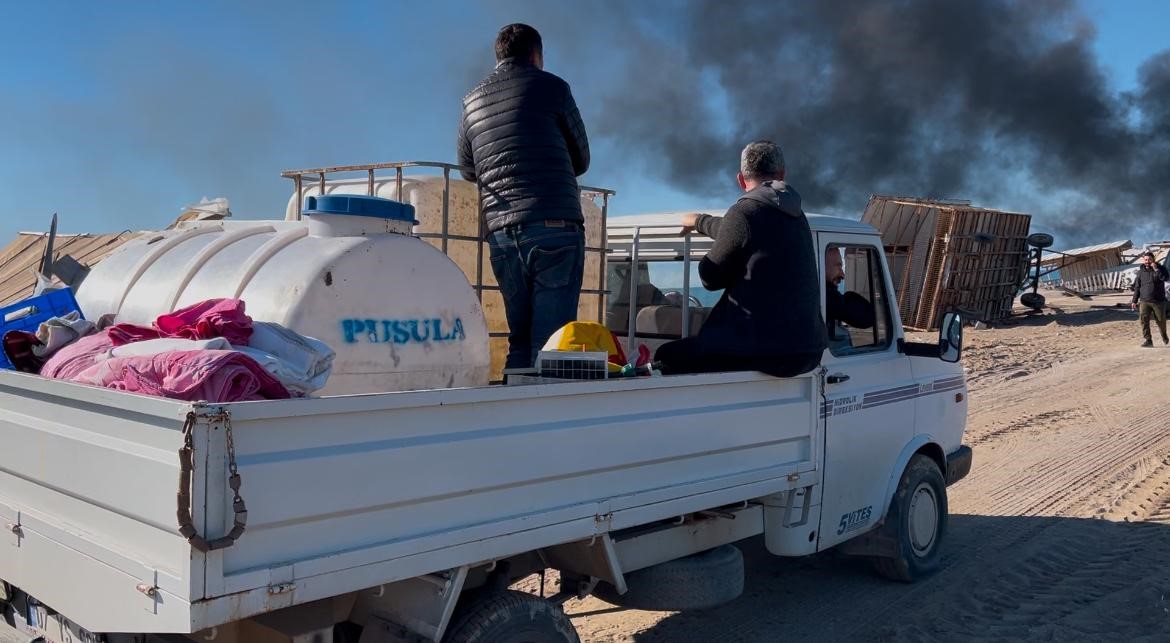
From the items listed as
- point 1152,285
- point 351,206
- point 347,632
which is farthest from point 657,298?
point 1152,285

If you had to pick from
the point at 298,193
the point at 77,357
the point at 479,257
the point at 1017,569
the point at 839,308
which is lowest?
the point at 1017,569

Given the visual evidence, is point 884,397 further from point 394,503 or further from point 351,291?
point 394,503

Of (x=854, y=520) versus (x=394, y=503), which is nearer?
(x=394, y=503)

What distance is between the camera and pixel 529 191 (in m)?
4.53

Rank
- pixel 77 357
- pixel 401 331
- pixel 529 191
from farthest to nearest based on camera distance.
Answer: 1. pixel 529 191
2. pixel 401 331
3. pixel 77 357

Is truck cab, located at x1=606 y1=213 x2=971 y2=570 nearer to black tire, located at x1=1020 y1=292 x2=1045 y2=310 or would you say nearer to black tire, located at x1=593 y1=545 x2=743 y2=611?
black tire, located at x1=593 y1=545 x2=743 y2=611

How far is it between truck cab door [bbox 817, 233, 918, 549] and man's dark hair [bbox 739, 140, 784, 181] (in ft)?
1.70

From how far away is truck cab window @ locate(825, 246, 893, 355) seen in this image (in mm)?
4922

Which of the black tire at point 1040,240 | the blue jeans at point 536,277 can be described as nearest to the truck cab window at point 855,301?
the blue jeans at point 536,277

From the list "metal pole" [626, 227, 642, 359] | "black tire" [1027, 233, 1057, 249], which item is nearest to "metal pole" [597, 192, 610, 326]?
"metal pole" [626, 227, 642, 359]

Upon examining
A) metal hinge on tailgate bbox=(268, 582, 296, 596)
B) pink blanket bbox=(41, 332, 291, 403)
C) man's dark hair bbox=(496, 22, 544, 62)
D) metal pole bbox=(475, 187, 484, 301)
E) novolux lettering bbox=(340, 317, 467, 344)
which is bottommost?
metal hinge on tailgate bbox=(268, 582, 296, 596)

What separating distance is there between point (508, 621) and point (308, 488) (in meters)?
0.89

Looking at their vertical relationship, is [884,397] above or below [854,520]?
above

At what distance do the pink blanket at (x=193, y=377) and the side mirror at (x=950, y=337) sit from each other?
3698 millimetres
